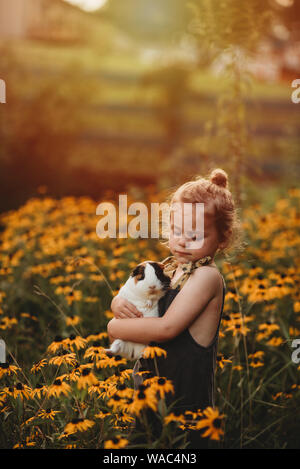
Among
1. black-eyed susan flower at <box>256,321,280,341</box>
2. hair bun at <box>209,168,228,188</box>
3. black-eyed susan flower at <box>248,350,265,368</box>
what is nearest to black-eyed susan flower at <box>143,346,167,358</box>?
hair bun at <box>209,168,228,188</box>

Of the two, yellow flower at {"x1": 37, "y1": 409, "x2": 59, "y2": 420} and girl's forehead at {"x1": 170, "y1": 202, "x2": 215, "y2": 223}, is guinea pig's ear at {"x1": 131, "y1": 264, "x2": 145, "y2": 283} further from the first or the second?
yellow flower at {"x1": 37, "y1": 409, "x2": 59, "y2": 420}

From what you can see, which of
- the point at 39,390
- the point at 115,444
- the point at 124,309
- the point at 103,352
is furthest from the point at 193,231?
the point at 39,390

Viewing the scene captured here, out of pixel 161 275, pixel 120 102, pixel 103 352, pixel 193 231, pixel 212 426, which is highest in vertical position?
pixel 120 102

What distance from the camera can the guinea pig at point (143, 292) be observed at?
1558 millimetres

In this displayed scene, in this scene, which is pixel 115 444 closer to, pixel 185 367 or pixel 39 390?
pixel 185 367

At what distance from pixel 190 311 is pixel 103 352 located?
425 millimetres

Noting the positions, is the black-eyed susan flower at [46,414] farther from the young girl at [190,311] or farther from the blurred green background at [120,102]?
the blurred green background at [120,102]

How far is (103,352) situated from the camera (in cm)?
174

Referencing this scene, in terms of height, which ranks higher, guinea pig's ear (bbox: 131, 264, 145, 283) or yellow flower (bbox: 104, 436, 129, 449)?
guinea pig's ear (bbox: 131, 264, 145, 283)

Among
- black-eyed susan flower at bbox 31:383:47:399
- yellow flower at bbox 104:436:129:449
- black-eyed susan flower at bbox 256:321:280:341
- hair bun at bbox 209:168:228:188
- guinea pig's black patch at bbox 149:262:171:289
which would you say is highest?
hair bun at bbox 209:168:228:188

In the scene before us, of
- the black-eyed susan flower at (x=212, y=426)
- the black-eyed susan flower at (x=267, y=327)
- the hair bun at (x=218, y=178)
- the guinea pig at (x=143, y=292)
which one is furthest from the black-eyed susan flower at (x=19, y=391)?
the black-eyed susan flower at (x=267, y=327)

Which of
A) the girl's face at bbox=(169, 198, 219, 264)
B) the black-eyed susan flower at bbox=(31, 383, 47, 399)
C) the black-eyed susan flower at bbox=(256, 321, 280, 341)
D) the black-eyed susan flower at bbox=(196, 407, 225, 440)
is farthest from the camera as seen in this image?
the black-eyed susan flower at bbox=(256, 321, 280, 341)

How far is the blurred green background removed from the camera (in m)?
6.76

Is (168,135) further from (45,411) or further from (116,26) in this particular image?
(45,411)
